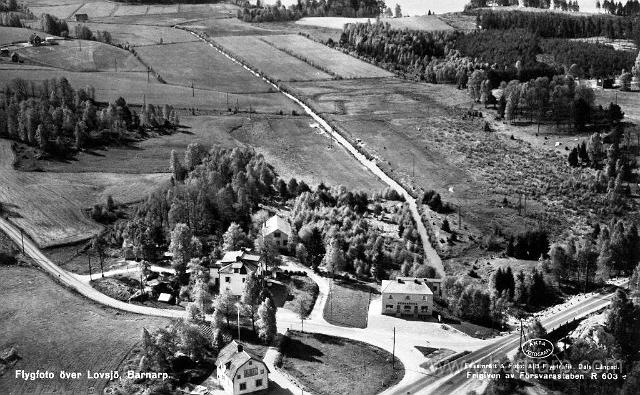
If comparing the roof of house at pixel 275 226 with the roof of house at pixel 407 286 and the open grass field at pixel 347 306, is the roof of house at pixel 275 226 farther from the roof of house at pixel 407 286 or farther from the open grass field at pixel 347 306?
the roof of house at pixel 407 286

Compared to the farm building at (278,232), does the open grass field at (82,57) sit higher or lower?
higher

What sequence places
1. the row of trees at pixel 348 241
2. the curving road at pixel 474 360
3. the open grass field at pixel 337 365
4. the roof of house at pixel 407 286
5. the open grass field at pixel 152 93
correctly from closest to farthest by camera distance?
the curving road at pixel 474 360, the open grass field at pixel 337 365, the roof of house at pixel 407 286, the row of trees at pixel 348 241, the open grass field at pixel 152 93

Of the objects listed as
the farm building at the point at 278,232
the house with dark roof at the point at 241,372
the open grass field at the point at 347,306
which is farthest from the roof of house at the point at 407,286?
the house with dark roof at the point at 241,372

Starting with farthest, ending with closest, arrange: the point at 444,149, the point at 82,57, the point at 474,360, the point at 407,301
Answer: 1. the point at 82,57
2. the point at 444,149
3. the point at 407,301
4. the point at 474,360

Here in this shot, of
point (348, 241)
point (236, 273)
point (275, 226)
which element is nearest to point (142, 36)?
point (275, 226)

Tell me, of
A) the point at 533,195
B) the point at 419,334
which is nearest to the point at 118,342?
the point at 419,334

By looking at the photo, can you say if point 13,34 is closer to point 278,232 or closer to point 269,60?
point 269,60
